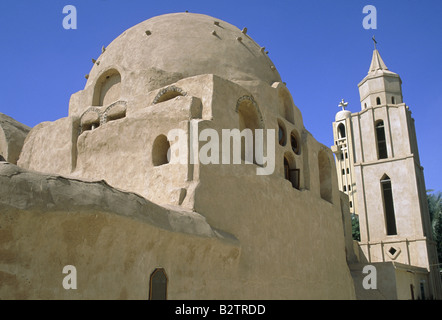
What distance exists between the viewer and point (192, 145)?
855 cm

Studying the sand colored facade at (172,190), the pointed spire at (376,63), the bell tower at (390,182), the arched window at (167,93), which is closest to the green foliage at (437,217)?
the bell tower at (390,182)

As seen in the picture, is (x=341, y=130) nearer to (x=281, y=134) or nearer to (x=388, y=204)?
(x=388, y=204)

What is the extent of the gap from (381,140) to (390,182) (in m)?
2.68

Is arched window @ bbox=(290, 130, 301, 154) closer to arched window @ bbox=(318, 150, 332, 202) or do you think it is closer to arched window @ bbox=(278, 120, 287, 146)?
arched window @ bbox=(278, 120, 287, 146)

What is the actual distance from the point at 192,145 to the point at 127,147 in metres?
1.83

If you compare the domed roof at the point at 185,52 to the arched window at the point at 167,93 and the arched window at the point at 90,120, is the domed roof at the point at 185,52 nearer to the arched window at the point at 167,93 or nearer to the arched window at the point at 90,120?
the arched window at the point at 167,93

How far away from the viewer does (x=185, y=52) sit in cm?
1164

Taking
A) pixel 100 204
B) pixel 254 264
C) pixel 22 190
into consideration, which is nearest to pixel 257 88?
pixel 254 264

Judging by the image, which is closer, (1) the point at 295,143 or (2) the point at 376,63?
(1) the point at 295,143

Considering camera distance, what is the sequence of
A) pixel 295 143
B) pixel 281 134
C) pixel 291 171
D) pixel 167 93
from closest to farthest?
→ 1. pixel 167 93
2. pixel 281 134
3. pixel 291 171
4. pixel 295 143

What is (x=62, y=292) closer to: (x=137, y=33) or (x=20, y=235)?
(x=20, y=235)

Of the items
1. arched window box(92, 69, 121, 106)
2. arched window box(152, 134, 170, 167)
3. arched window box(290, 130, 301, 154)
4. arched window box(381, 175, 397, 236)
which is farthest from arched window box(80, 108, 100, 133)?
arched window box(381, 175, 397, 236)

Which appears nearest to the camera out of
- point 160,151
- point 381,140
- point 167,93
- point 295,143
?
point 160,151

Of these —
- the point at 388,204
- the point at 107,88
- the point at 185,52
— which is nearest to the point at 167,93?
the point at 185,52
